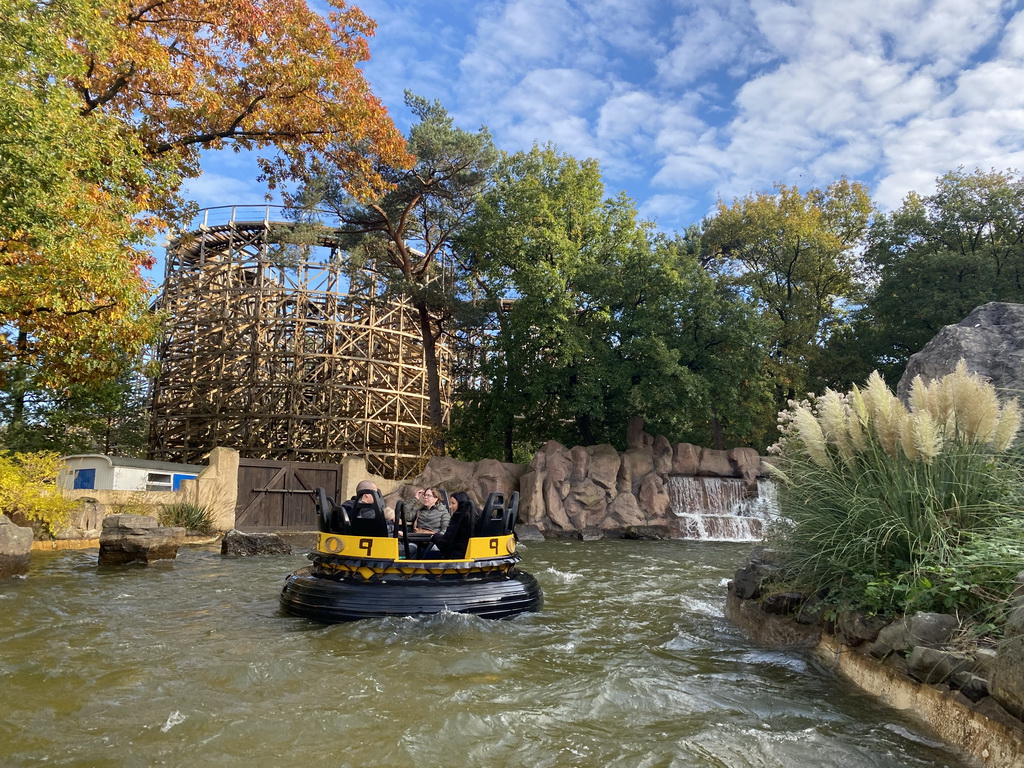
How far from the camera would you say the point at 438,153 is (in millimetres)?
25359

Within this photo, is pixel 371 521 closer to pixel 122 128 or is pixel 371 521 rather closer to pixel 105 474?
pixel 122 128

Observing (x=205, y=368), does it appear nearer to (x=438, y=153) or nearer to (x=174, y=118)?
(x=438, y=153)

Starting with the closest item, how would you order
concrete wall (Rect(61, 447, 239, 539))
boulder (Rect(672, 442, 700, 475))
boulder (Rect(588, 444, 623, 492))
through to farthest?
concrete wall (Rect(61, 447, 239, 539)) < boulder (Rect(588, 444, 623, 492)) < boulder (Rect(672, 442, 700, 475))

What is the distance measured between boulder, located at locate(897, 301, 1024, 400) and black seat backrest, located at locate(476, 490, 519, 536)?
5483 mm

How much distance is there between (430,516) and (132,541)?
6.16 m

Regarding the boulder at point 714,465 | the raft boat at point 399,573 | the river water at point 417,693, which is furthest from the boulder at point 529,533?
the raft boat at point 399,573

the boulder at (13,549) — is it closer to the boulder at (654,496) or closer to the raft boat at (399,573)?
the raft boat at (399,573)

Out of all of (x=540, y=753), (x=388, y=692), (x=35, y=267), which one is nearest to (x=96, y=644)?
(x=388, y=692)

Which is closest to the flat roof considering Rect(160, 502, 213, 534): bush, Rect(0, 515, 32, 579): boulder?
Rect(160, 502, 213, 534): bush

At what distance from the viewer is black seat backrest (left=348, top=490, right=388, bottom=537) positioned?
7896mm

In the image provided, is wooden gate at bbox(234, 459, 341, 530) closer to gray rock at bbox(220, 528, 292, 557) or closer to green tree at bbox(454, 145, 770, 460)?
gray rock at bbox(220, 528, 292, 557)

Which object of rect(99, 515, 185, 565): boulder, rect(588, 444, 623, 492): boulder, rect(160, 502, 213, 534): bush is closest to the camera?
rect(99, 515, 185, 565): boulder

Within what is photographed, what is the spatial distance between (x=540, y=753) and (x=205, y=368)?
31.7 meters

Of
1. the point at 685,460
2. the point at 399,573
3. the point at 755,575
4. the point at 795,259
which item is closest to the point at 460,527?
the point at 399,573
